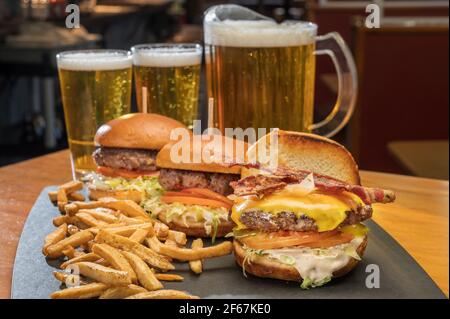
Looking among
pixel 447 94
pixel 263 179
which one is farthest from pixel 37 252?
pixel 447 94

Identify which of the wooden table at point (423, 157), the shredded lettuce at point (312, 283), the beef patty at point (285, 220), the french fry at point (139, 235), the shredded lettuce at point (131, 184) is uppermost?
the beef patty at point (285, 220)

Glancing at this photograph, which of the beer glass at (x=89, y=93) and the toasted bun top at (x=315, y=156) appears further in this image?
the beer glass at (x=89, y=93)

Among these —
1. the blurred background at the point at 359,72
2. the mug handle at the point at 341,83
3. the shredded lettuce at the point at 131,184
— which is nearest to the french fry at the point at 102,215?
the shredded lettuce at the point at 131,184

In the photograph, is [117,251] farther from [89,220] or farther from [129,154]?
[129,154]

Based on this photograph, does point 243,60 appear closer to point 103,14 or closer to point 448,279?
point 448,279

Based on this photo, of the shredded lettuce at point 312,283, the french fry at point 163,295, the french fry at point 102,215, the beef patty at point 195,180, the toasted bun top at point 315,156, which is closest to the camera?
the french fry at point 163,295

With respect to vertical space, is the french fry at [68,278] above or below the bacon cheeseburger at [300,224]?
below

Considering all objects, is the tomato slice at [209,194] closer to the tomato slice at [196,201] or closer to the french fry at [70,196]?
the tomato slice at [196,201]

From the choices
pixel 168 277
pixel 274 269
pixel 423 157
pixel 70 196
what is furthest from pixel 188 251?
pixel 423 157
